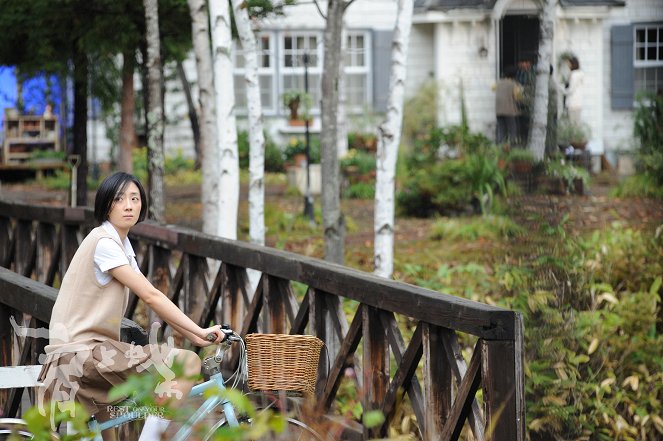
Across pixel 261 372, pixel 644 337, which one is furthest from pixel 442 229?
pixel 261 372

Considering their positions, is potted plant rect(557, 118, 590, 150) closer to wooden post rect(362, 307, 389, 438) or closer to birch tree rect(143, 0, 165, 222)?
wooden post rect(362, 307, 389, 438)

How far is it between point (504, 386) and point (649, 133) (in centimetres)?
352

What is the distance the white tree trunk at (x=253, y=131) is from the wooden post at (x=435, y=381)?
5.09 meters

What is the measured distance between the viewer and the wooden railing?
491 centimetres

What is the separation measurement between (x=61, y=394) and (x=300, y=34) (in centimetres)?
2061

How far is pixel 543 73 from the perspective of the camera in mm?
6098

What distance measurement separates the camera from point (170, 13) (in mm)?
13266

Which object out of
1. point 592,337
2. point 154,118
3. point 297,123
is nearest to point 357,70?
point 297,123

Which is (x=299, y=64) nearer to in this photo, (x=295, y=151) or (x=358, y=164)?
(x=295, y=151)

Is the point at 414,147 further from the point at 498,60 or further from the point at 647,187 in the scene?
the point at 498,60

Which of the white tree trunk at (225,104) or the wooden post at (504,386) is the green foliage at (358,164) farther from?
the wooden post at (504,386)

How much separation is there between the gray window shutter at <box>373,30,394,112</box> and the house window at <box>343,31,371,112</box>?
0.23 metres

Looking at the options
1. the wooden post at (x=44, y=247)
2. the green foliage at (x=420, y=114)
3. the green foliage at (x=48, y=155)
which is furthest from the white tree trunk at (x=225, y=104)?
the green foliage at (x=48, y=155)

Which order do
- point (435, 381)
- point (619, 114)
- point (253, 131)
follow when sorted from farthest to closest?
point (253, 131), point (619, 114), point (435, 381)
